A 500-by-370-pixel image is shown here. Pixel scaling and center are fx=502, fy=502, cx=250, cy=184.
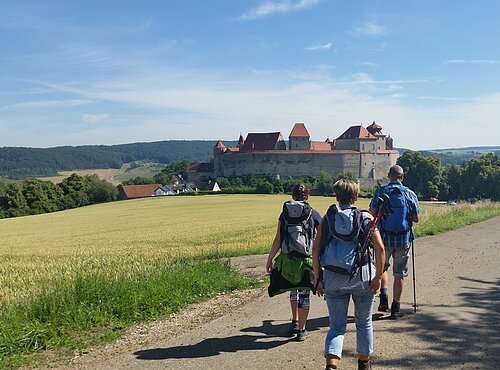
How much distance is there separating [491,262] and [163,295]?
23.3 feet

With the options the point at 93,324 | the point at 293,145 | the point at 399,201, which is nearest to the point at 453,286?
the point at 399,201

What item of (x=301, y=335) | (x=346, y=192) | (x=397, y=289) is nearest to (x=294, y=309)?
(x=301, y=335)

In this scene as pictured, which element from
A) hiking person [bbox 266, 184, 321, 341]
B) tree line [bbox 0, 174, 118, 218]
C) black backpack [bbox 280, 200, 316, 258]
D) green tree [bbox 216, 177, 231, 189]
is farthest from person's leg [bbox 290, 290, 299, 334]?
green tree [bbox 216, 177, 231, 189]

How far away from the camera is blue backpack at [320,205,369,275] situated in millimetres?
4543

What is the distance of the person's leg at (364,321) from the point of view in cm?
460

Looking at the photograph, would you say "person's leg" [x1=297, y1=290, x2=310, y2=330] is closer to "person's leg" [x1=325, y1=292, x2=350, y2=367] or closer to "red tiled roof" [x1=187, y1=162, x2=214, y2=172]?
"person's leg" [x1=325, y1=292, x2=350, y2=367]

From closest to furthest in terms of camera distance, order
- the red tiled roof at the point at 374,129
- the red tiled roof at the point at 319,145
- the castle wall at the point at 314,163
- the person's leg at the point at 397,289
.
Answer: the person's leg at the point at 397,289
the castle wall at the point at 314,163
the red tiled roof at the point at 319,145
the red tiled roof at the point at 374,129

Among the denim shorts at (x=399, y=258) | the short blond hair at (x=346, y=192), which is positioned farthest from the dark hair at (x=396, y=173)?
the short blond hair at (x=346, y=192)

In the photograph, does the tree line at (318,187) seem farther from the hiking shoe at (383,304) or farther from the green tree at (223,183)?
the hiking shoe at (383,304)

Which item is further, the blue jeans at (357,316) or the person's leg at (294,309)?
the person's leg at (294,309)

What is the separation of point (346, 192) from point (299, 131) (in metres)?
126

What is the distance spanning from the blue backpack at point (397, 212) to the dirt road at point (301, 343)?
116cm

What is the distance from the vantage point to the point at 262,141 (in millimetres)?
130625

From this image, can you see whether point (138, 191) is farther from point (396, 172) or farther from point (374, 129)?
point (396, 172)
